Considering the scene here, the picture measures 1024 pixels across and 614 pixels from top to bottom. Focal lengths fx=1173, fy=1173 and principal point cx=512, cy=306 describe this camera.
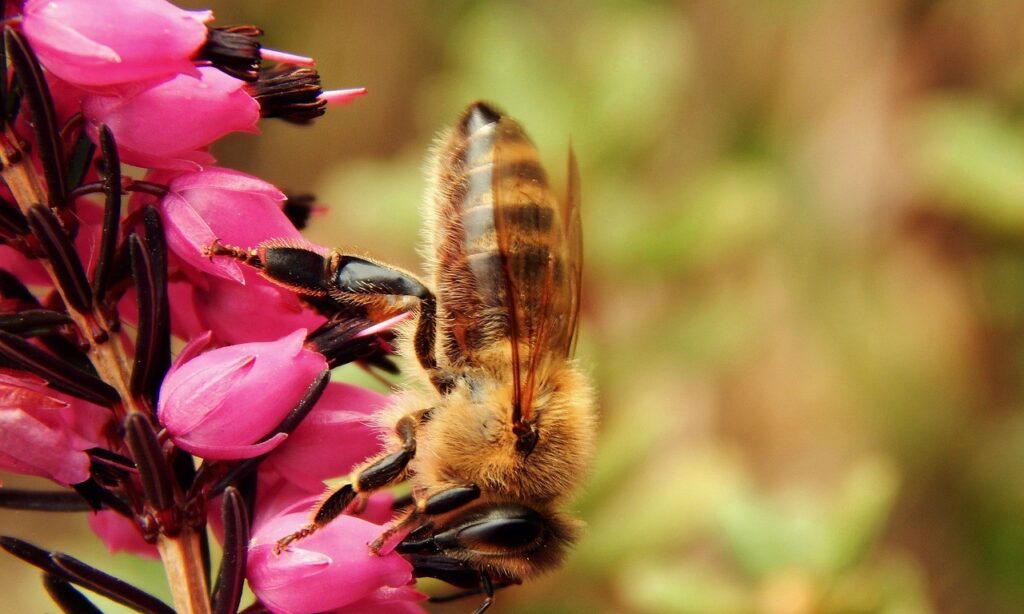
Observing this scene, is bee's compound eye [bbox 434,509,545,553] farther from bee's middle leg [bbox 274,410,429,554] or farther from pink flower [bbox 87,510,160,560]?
pink flower [bbox 87,510,160,560]

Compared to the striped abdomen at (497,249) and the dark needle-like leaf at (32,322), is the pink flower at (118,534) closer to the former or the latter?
the dark needle-like leaf at (32,322)

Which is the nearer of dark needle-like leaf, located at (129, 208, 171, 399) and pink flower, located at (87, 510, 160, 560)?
dark needle-like leaf, located at (129, 208, 171, 399)

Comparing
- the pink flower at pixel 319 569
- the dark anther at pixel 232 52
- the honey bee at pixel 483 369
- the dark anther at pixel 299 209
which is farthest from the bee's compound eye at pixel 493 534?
the dark anther at pixel 232 52

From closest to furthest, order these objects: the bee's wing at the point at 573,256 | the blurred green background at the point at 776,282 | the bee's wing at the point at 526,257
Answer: the bee's wing at the point at 526,257, the bee's wing at the point at 573,256, the blurred green background at the point at 776,282

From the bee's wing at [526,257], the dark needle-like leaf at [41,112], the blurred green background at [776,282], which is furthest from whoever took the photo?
the blurred green background at [776,282]

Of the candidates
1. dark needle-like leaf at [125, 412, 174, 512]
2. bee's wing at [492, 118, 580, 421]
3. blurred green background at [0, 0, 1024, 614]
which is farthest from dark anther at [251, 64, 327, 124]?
blurred green background at [0, 0, 1024, 614]

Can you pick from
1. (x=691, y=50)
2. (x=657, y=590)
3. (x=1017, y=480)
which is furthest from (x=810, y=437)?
(x=657, y=590)
